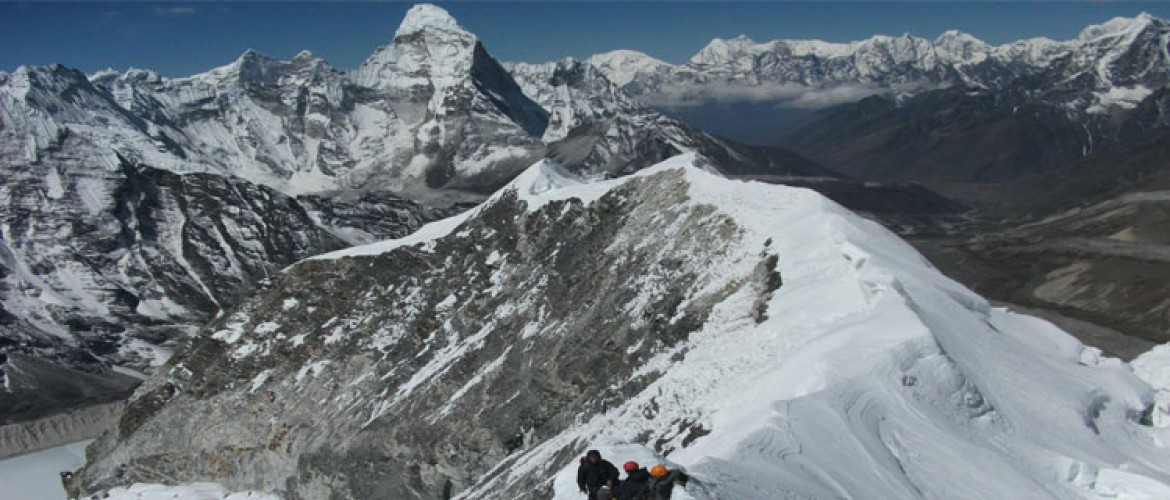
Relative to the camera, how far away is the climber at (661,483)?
21.0m

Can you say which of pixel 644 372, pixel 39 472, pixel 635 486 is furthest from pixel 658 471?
pixel 39 472

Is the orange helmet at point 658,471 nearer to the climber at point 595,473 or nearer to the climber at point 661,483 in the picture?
the climber at point 661,483

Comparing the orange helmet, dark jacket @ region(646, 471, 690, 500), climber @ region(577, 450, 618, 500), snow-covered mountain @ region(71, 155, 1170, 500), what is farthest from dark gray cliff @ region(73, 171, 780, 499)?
the orange helmet

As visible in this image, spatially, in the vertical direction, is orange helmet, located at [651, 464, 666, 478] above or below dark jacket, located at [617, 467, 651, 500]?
above

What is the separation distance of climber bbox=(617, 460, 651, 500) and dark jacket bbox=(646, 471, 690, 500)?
173 mm

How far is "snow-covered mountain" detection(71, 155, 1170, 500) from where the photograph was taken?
30906 millimetres

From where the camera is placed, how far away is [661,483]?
21.1 m

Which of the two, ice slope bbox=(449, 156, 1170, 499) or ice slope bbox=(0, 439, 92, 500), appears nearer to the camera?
ice slope bbox=(449, 156, 1170, 499)

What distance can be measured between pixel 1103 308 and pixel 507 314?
417 feet

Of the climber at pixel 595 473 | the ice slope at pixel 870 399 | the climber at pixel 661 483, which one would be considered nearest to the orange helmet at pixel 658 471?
the climber at pixel 661 483

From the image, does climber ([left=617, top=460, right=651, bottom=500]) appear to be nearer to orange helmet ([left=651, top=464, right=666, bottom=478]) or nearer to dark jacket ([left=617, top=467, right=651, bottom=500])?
dark jacket ([left=617, top=467, right=651, bottom=500])

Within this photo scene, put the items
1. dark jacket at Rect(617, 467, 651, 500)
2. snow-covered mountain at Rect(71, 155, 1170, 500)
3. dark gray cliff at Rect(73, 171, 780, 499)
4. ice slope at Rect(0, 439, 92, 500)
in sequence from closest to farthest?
dark jacket at Rect(617, 467, 651, 500)
snow-covered mountain at Rect(71, 155, 1170, 500)
dark gray cliff at Rect(73, 171, 780, 499)
ice slope at Rect(0, 439, 92, 500)

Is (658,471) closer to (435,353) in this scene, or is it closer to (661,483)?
(661,483)

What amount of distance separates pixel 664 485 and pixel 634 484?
80 centimetres
